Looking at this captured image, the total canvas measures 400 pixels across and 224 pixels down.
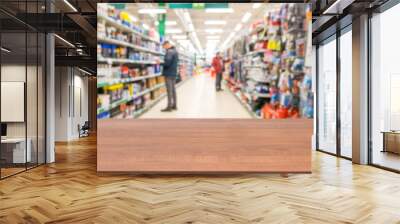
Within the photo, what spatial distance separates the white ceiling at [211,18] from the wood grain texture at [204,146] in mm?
1357

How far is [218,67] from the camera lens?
21.7 feet

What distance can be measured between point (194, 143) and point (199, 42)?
5.45ft

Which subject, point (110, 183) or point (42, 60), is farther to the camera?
point (42, 60)

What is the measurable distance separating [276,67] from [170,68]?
1703 mm

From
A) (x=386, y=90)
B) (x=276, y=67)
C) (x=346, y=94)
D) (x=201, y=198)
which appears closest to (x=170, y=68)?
(x=276, y=67)

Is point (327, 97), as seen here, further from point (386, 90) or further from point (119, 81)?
point (119, 81)

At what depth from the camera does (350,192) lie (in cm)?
526

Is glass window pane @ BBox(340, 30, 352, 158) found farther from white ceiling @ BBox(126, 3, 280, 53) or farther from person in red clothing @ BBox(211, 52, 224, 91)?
person in red clothing @ BBox(211, 52, 224, 91)

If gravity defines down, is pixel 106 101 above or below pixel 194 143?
above

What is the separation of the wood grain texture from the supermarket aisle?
4.1 inches

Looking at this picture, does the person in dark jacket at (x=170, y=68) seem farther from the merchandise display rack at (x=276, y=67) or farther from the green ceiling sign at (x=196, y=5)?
the merchandise display rack at (x=276, y=67)

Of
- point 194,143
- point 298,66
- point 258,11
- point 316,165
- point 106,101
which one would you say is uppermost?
point 258,11

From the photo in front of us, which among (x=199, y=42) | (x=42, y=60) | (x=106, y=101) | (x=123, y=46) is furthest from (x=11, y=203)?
(x=42, y=60)

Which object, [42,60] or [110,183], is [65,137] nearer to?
[42,60]
